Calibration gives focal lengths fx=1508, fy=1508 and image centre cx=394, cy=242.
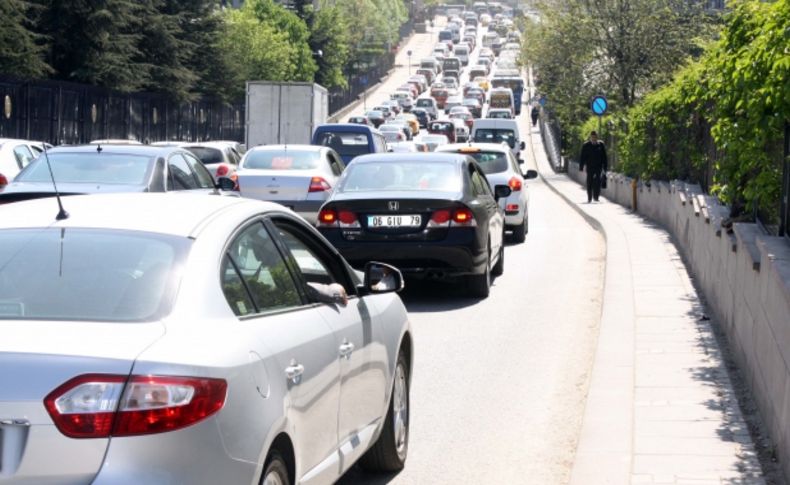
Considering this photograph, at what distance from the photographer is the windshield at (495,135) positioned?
150ft

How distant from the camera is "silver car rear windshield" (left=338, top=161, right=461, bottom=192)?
1595 centimetres

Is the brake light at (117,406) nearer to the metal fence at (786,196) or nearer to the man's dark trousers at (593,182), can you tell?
the metal fence at (786,196)

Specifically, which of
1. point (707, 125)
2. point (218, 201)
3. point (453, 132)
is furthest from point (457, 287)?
point (453, 132)

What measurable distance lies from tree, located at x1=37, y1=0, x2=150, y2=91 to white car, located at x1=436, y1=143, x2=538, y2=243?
119 feet

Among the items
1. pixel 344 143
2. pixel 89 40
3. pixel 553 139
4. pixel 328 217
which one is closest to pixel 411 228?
pixel 328 217

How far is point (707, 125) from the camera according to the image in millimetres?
20219

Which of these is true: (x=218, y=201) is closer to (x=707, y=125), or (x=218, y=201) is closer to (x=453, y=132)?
(x=707, y=125)

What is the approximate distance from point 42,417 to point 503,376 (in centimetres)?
704

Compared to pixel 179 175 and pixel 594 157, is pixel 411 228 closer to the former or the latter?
pixel 179 175

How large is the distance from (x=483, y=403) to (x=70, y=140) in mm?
44314

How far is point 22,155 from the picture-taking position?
24188 millimetres

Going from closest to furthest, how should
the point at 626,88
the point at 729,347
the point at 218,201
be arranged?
the point at 218,201 < the point at 729,347 < the point at 626,88

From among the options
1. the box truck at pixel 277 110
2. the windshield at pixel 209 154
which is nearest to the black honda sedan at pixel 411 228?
the windshield at pixel 209 154

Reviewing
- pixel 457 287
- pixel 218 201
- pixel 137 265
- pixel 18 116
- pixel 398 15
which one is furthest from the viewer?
pixel 398 15
